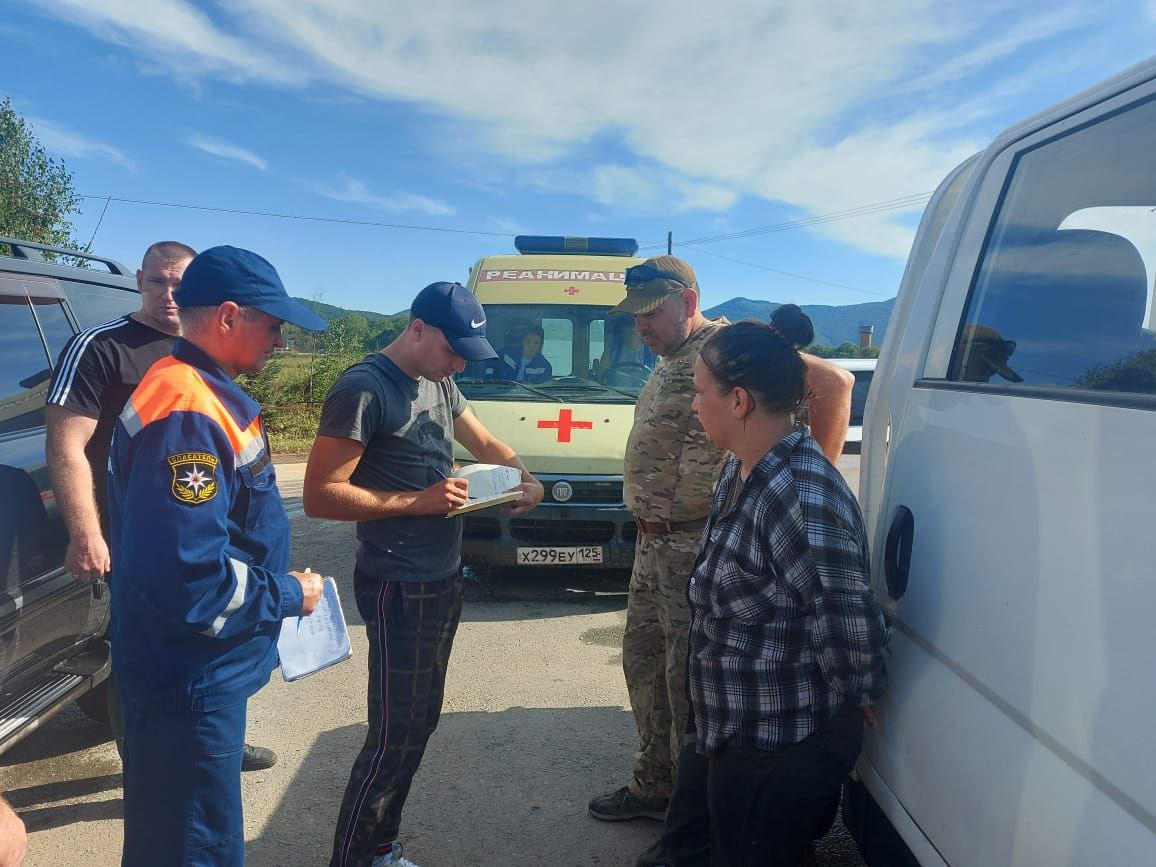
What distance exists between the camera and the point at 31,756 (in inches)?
131

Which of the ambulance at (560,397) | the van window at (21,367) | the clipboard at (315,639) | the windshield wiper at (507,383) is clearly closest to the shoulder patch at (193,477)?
the clipboard at (315,639)

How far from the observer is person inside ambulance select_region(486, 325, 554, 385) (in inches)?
227

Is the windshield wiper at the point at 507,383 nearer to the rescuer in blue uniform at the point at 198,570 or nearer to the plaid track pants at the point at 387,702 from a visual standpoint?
the plaid track pants at the point at 387,702

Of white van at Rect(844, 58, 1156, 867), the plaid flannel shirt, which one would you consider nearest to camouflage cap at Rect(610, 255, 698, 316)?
white van at Rect(844, 58, 1156, 867)

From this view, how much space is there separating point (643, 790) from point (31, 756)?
2.60 metres

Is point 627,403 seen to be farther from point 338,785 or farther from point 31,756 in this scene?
point 31,756

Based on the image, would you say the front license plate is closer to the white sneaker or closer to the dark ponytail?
the white sneaker

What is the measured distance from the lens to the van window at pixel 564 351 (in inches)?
224

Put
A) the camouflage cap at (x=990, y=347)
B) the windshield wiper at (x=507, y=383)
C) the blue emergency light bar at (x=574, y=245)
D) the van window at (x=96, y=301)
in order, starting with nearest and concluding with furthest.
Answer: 1. the camouflage cap at (x=990, y=347)
2. the van window at (x=96, y=301)
3. the windshield wiper at (x=507, y=383)
4. the blue emergency light bar at (x=574, y=245)

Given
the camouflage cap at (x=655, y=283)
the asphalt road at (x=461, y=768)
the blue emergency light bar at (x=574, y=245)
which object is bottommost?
the asphalt road at (x=461, y=768)

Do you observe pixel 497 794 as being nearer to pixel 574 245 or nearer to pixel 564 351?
pixel 564 351

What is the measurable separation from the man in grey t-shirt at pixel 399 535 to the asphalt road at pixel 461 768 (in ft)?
1.86

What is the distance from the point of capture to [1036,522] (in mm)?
1201

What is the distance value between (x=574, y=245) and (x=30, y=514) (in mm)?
4819
